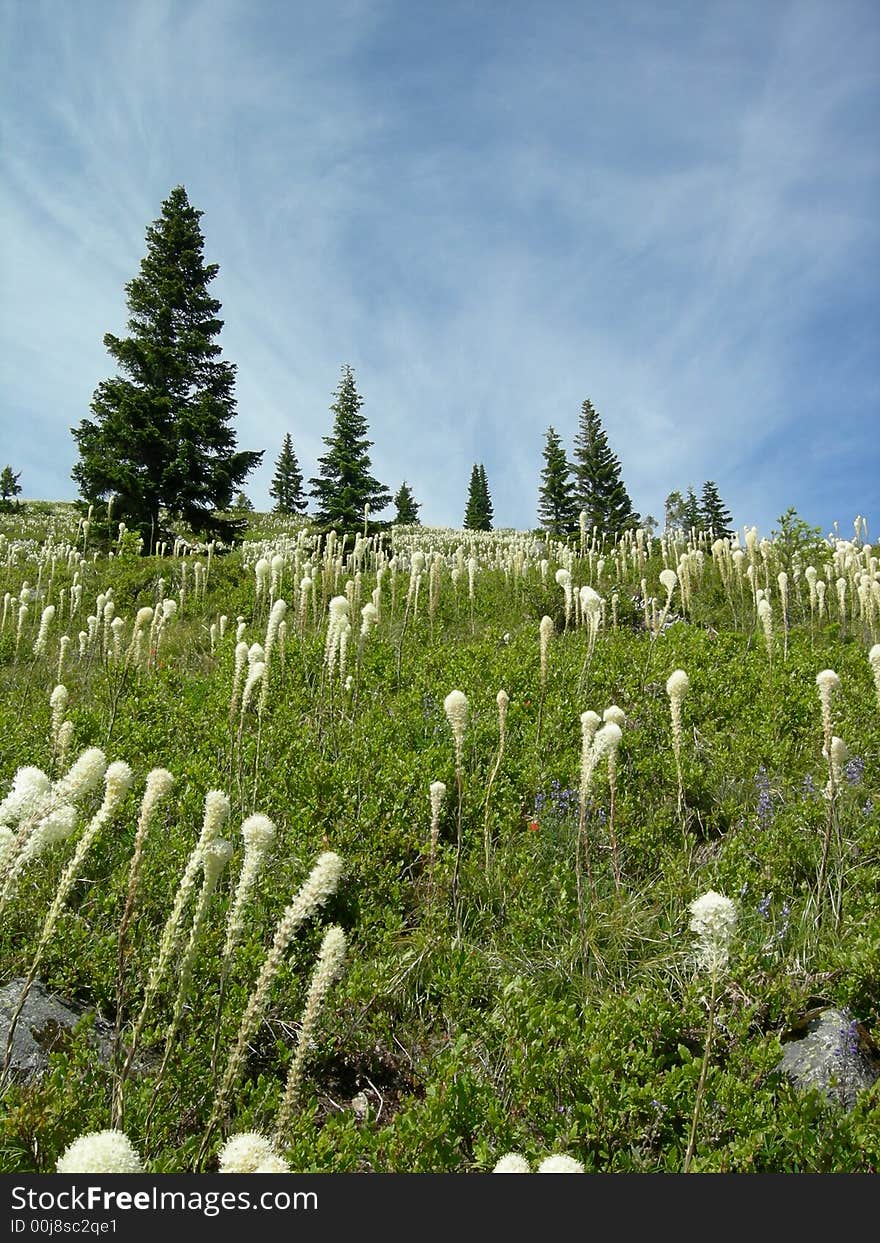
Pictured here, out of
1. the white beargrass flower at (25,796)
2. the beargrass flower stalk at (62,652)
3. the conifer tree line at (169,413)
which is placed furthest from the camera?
the conifer tree line at (169,413)

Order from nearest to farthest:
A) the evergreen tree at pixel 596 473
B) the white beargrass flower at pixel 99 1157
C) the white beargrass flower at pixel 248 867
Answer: the white beargrass flower at pixel 99 1157, the white beargrass flower at pixel 248 867, the evergreen tree at pixel 596 473

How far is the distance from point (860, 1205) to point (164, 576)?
1288cm

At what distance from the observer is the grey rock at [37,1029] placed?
8.11 ft

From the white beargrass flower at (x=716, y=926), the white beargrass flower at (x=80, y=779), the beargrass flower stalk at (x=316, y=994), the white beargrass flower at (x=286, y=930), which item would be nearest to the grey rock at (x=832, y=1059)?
the white beargrass flower at (x=716, y=926)

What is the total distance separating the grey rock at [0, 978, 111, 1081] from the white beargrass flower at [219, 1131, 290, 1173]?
1303 mm

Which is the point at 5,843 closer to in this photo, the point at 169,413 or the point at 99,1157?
the point at 99,1157

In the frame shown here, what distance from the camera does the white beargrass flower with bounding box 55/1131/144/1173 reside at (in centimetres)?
141

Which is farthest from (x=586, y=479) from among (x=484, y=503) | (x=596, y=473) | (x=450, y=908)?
(x=450, y=908)

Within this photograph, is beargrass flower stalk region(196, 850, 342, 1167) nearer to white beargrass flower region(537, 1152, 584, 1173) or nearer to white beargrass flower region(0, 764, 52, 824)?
white beargrass flower region(537, 1152, 584, 1173)

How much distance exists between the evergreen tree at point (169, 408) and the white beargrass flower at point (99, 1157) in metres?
20.1

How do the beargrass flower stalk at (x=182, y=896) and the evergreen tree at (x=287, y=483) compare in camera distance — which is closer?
the beargrass flower stalk at (x=182, y=896)

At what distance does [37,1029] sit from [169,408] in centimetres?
2235

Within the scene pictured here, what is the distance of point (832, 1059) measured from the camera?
98.5 inches

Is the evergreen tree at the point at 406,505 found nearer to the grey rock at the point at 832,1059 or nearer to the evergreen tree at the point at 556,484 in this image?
the evergreen tree at the point at 556,484
